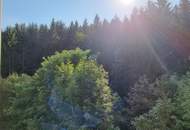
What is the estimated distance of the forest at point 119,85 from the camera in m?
13.6

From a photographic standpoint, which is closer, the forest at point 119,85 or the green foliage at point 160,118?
the green foliage at point 160,118

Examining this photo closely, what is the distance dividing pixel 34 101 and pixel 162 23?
1247 cm

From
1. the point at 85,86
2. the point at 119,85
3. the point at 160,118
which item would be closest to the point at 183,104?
the point at 160,118

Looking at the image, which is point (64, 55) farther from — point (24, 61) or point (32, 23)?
point (32, 23)

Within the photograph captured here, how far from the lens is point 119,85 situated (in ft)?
81.5

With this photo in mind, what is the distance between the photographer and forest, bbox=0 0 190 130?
44.5 ft

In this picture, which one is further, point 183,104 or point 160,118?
point 160,118

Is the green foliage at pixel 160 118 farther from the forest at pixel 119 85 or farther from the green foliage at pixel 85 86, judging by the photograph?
the green foliage at pixel 85 86

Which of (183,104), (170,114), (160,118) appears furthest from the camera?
(170,114)

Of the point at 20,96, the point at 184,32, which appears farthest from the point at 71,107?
the point at 184,32

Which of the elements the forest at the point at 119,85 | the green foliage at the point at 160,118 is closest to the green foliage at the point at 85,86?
the forest at the point at 119,85

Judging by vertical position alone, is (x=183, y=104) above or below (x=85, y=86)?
below

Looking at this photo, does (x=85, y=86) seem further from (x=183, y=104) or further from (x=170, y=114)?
(x=183, y=104)

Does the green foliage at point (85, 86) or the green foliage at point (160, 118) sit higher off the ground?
the green foliage at point (85, 86)
